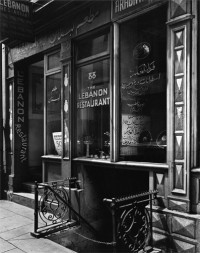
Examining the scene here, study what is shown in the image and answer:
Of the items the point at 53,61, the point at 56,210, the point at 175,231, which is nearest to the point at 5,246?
the point at 56,210

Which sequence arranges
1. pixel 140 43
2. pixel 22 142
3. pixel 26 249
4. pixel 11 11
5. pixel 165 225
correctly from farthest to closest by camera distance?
pixel 22 142, pixel 11 11, pixel 140 43, pixel 26 249, pixel 165 225

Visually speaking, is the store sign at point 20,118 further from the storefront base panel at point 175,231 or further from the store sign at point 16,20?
the storefront base panel at point 175,231

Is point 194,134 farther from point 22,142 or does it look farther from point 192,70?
point 22,142

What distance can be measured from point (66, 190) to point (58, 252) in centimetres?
199

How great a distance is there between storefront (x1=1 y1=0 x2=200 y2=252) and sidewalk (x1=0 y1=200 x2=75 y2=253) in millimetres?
1272

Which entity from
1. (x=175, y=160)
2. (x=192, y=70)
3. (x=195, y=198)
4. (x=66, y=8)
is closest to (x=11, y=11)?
(x=66, y=8)

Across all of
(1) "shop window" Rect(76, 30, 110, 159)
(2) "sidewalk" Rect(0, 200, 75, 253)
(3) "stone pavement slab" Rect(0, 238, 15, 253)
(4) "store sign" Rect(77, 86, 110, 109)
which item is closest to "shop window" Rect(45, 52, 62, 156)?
(1) "shop window" Rect(76, 30, 110, 159)

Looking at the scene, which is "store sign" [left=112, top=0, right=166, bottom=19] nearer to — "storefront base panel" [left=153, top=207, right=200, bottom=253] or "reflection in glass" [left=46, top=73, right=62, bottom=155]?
"reflection in glass" [left=46, top=73, right=62, bottom=155]

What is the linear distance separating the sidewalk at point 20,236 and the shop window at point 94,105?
6.89 feet

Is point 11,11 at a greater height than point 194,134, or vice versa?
point 11,11

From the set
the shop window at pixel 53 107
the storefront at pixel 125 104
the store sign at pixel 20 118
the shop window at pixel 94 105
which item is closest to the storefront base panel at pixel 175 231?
the storefront at pixel 125 104

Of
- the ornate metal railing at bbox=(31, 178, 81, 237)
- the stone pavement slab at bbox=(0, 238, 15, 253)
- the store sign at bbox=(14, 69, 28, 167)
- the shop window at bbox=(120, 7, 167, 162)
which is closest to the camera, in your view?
the stone pavement slab at bbox=(0, 238, 15, 253)

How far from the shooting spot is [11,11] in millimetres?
7586

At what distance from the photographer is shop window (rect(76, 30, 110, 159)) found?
643 centimetres
